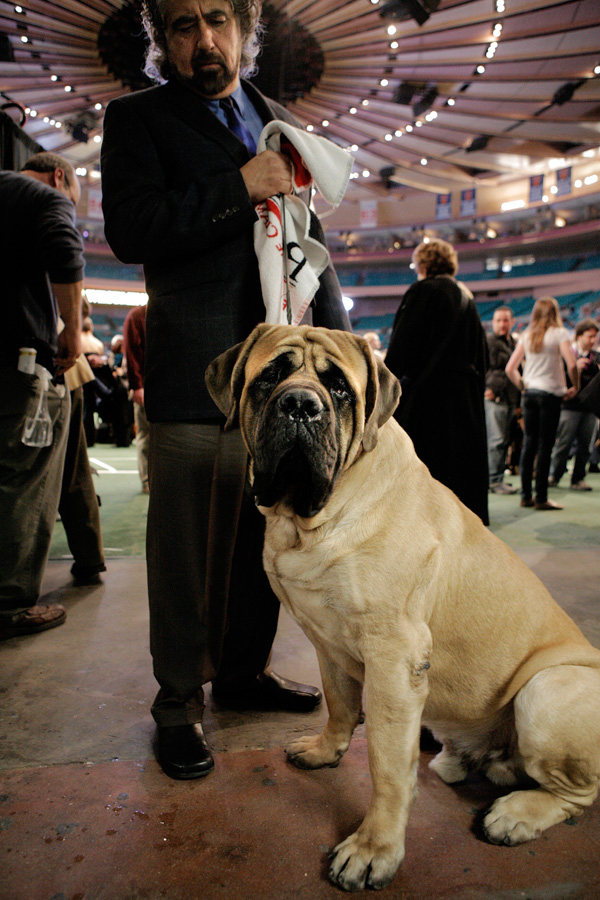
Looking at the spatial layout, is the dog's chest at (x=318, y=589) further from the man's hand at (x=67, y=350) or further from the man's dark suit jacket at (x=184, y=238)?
the man's hand at (x=67, y=350)

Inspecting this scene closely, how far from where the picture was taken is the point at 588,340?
8344mm

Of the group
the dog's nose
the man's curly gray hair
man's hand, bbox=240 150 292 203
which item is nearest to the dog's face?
the dog's nose

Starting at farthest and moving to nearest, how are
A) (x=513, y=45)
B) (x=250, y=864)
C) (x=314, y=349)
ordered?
(x=513, y=45) → (x=314, y=349) → (x=250, y=864)

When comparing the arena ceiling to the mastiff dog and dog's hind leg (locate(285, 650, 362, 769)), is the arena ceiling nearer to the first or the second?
the mastiff dog

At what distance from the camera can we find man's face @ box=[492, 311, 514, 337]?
7.23 m

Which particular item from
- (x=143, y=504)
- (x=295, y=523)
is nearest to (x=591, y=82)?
(x=143, y=504)

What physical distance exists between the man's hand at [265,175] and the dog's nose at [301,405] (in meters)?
0.86

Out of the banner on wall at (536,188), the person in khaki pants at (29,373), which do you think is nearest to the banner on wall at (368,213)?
the banner on wall at (536,188)

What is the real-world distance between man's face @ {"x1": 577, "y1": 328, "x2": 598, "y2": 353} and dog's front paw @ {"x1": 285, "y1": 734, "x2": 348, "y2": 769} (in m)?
8.23

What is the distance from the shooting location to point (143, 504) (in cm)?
630

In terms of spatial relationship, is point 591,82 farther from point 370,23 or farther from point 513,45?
point 370,23

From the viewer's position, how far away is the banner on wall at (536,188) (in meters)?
26.4

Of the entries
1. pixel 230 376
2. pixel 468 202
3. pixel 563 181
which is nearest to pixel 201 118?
pixel 230 376

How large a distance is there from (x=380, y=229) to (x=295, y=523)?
3376 cm
